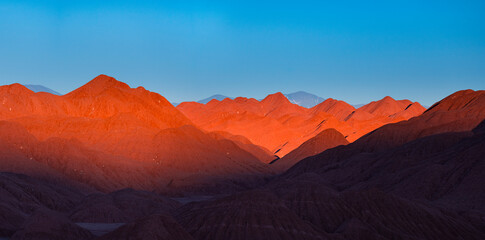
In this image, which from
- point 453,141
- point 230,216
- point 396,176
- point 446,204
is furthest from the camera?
point 453,141

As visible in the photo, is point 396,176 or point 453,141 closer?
point 396,176

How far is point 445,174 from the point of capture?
128 metres

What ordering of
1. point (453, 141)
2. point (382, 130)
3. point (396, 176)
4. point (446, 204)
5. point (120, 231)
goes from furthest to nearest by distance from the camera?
point (382, 130) → point (453, 141) → point (396, 176) → point (446, 204) → point (120, 231)

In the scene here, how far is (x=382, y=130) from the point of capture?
199 metres

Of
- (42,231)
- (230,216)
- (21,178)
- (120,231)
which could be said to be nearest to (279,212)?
(230,216)

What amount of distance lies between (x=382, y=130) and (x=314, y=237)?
118 meters

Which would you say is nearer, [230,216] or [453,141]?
[230,216]

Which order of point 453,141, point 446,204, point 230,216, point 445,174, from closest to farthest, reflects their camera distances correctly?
point 230,216 < point 446,204 < point 445,174 < point 453,141

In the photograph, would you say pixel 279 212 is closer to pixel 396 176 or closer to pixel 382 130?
pixel 396 176

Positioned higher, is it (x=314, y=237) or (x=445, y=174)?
(x=445, y=174)

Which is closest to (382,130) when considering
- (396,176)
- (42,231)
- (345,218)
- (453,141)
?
(453,141)

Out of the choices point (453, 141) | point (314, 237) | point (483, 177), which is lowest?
point (314, 237)

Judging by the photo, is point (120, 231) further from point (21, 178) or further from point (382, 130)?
point (382, 130)

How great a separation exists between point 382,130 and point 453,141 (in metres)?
46.0
